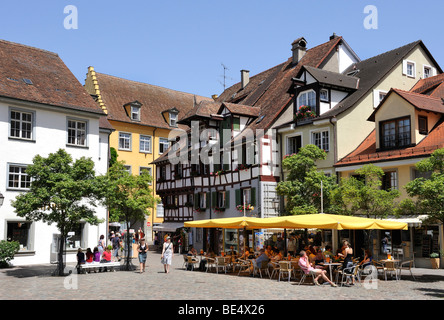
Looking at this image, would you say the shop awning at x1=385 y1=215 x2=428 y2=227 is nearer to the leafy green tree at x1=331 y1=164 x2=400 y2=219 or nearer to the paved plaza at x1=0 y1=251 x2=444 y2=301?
the leafy green tree at x1=331 y1=164 x2=400 y2=219

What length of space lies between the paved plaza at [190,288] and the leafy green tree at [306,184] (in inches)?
254

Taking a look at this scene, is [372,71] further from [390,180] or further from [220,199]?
[220,199]

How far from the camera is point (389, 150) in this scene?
2602 centimetres

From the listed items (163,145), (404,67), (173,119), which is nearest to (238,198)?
(404,67)

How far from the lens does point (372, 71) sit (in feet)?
103

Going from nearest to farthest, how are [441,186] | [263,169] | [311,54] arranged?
[441,186], [263,169], [311,54]

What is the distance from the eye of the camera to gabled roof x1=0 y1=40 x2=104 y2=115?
2698 cm

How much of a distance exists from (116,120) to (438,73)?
91.7ft

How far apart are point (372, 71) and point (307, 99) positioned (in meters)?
4.51

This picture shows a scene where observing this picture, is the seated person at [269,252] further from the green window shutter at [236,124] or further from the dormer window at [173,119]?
the dormer window at [173,119]

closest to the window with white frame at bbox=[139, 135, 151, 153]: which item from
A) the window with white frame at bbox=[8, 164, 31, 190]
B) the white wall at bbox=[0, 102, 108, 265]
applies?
the white wall at bbox=[0, 102, 108, 265]

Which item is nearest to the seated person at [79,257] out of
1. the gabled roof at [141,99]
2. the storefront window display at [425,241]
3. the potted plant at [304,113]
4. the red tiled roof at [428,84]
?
the storefront window display at [425,241]
